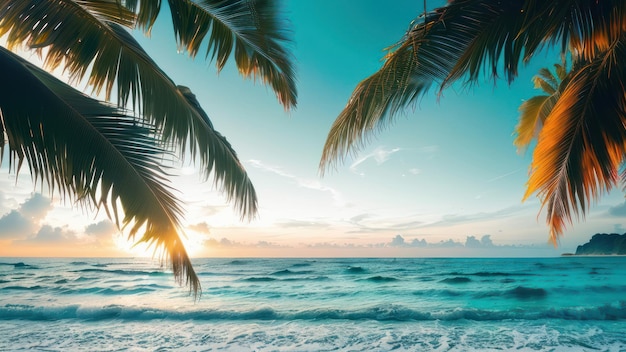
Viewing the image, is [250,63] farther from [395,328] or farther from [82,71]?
[395,328]

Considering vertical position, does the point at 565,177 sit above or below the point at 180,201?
above

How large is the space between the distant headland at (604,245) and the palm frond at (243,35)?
6752 centimetres

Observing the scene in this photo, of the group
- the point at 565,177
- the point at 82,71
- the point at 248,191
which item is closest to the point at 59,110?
the point at 82,71

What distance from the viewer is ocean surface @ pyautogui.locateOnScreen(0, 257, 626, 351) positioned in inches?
368

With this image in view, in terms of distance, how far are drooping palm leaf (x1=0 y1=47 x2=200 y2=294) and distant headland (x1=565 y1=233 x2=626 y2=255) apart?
6895 cm

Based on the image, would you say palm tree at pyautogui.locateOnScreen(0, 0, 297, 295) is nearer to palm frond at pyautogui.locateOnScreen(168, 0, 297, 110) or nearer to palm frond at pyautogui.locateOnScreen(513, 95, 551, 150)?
palm frond at pyautogui.locateOnScreen(168, 0, 297, 110)

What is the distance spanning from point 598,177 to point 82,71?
16.5 feet

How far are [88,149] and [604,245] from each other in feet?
233

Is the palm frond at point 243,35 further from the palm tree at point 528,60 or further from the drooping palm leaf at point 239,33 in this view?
the palm tree at point 528,60

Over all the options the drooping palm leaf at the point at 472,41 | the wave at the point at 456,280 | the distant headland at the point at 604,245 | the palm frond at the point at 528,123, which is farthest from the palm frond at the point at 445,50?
the distant headland at the point at 604,245

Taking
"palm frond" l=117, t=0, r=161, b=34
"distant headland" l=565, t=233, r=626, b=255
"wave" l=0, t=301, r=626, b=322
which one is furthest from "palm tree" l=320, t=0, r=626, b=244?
"distant headland" l=565, t=233, r=626, b=255

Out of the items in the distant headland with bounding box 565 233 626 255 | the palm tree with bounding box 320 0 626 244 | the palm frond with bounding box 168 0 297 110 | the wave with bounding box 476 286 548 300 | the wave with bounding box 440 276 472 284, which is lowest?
the wave with bounding box 476 286 548 300

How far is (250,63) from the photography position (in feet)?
15.5

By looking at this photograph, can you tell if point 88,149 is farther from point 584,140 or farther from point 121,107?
point 584,140
